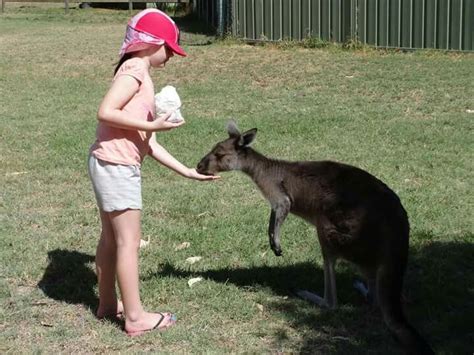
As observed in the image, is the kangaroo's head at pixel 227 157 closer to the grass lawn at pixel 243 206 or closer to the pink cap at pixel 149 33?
the grass lawn at pixel 243 206

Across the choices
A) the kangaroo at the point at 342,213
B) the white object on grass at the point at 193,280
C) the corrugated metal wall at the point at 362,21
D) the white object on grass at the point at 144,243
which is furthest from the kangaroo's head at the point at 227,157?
the corrugated metal wall at the point at 362,21

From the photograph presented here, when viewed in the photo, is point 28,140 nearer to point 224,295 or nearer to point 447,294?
point 224,295

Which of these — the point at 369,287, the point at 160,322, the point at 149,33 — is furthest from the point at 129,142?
the point at 369,287

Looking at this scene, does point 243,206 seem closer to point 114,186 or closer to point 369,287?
point 369,287

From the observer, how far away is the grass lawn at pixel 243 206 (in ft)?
14.0

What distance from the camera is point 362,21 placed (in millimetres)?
14328

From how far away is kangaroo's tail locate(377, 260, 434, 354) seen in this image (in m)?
3.68

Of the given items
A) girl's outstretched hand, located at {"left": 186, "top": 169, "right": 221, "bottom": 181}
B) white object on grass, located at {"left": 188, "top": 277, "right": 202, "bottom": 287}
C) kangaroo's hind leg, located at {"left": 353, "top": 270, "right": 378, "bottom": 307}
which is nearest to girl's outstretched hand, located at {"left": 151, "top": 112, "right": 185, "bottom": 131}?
girl's outstretched hand, located at {"left": 186, "top": 169, "right": 221, "bottom": 181}

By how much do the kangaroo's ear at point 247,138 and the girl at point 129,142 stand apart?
80cm

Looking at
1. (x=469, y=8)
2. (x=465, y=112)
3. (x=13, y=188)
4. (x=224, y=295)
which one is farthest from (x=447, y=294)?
(x=469, y=8)

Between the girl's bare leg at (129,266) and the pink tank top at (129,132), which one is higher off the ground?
the pink tank top at (129,132)

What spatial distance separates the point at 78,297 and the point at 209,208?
72.5 inches

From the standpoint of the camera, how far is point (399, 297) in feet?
13.1

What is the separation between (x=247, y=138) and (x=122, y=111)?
1.10 metres
